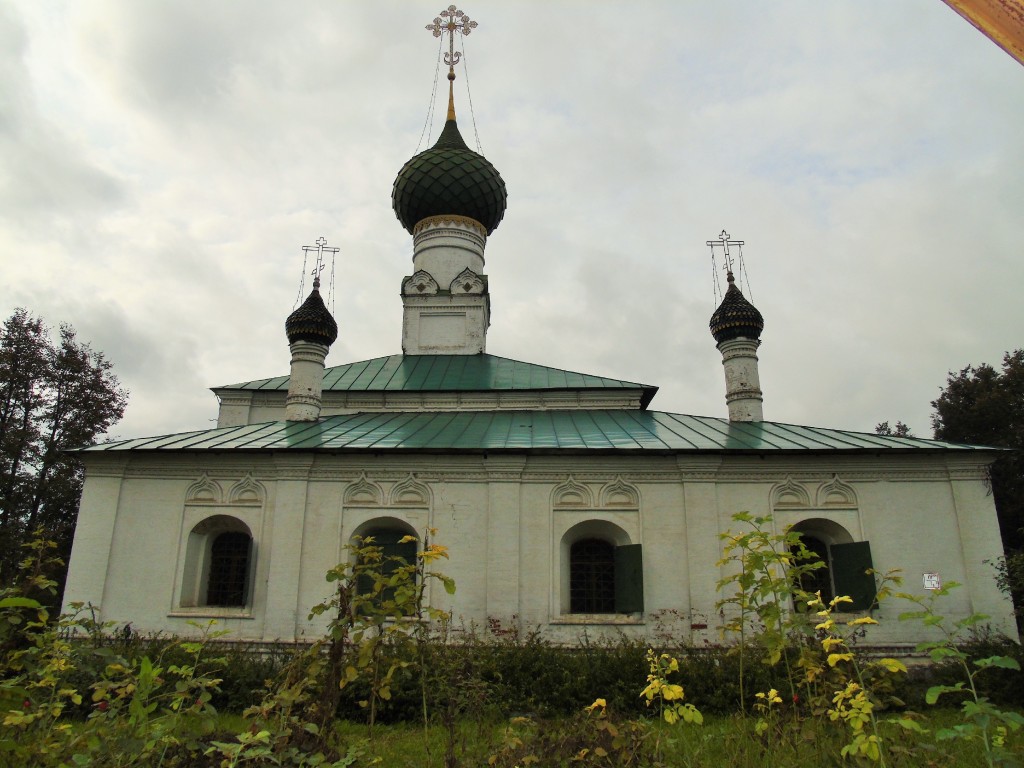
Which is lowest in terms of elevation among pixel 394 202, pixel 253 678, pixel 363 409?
pixel 253 678

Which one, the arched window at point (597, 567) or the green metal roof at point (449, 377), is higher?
the green metal roof at point (449, 377)

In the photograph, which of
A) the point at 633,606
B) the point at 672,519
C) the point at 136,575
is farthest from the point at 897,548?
the point at 136,575

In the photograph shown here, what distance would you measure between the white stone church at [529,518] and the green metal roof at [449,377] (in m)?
2.55

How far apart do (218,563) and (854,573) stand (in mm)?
10476

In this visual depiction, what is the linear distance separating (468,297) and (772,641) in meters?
14.9

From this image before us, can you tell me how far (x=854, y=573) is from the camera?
10484mm

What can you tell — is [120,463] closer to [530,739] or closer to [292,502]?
[292,502]

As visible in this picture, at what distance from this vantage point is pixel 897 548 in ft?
35.4

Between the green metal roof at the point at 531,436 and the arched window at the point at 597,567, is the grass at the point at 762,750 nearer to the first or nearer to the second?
the arched window at the point at 597,567

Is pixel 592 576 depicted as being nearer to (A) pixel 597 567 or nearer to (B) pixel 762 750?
(A) pixel 597 567

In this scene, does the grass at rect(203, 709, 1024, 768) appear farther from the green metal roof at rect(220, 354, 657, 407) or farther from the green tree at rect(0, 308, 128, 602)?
the green tree at rect(0, 308, 128, 602)

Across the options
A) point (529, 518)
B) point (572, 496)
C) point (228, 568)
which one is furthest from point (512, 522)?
point (228, 568)

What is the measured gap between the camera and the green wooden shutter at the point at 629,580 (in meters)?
10.5

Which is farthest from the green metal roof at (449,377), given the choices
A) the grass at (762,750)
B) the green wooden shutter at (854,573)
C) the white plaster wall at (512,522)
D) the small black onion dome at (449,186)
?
the grass at (762,750)
